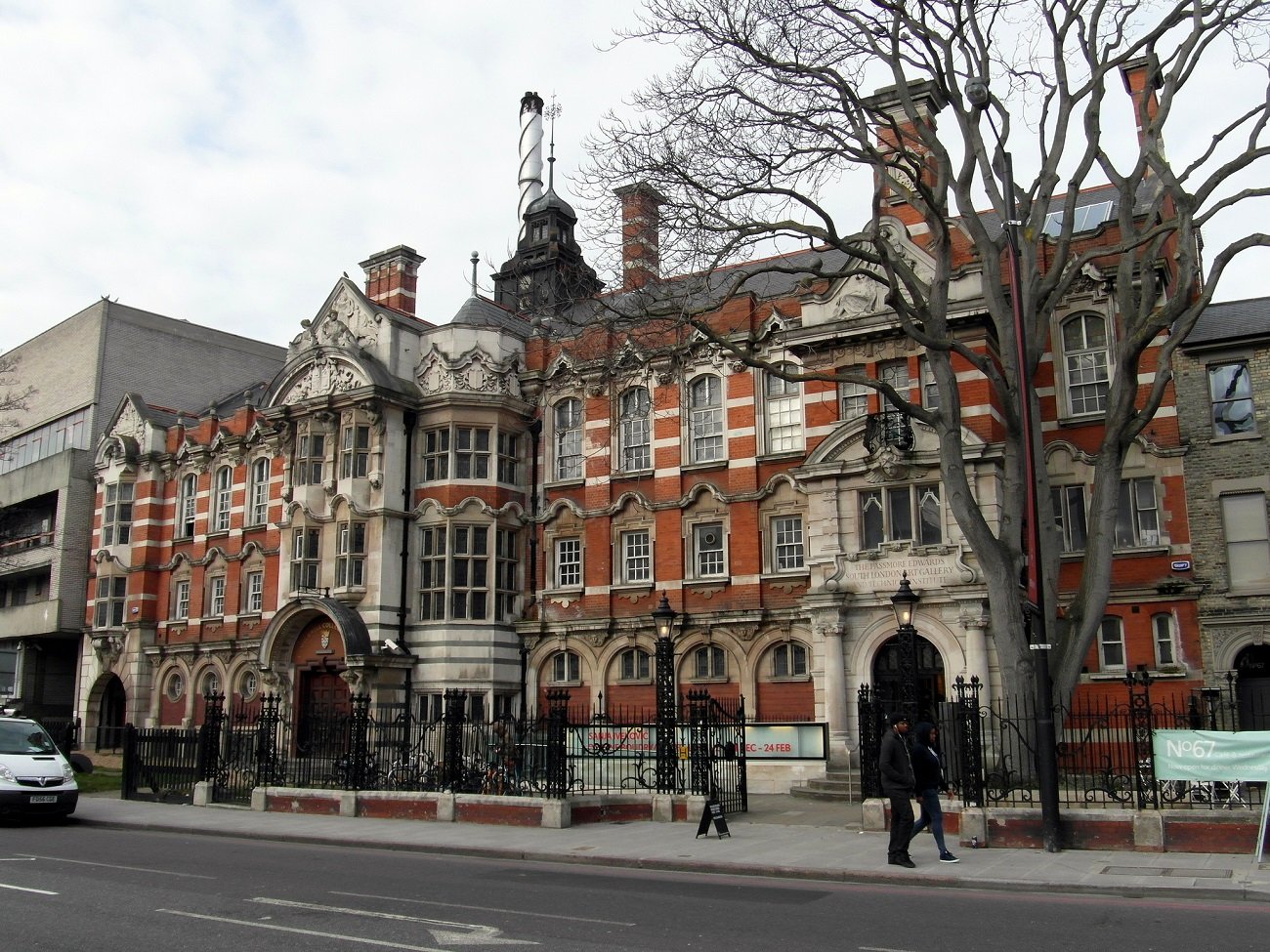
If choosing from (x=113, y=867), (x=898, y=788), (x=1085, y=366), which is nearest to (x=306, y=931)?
(x=113, y=867)

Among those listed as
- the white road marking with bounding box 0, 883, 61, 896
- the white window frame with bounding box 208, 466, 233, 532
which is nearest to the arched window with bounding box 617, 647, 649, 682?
the white window frame with bounding box 208, 466, 233, 532

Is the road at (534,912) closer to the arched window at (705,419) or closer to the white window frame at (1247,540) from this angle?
the white window frame at (1247,540)

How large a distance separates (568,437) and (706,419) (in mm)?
4623

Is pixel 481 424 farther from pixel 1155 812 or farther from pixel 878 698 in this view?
pixel 1155 812

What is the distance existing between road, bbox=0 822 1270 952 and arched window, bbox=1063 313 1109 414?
1663cm

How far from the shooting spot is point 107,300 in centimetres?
4650

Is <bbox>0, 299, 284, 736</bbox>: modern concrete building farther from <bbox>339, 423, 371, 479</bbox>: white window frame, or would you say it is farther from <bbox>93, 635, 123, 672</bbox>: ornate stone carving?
<bbox>339, 423, 371, 479</bbox>: white window frame

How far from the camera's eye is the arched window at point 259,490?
1522 inches

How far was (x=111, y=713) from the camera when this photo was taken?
42906 mm

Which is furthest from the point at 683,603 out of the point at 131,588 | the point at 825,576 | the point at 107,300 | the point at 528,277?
the point at 107,300

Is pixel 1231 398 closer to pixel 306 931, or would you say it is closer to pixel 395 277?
pixel 306 931

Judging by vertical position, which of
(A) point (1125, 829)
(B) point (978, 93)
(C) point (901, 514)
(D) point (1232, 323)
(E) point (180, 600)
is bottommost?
(A) point (1125, 829)

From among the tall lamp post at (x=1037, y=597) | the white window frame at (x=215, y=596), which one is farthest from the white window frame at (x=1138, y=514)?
the white window frame at (x=215, y=596)

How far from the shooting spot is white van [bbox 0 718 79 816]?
66.3ft
